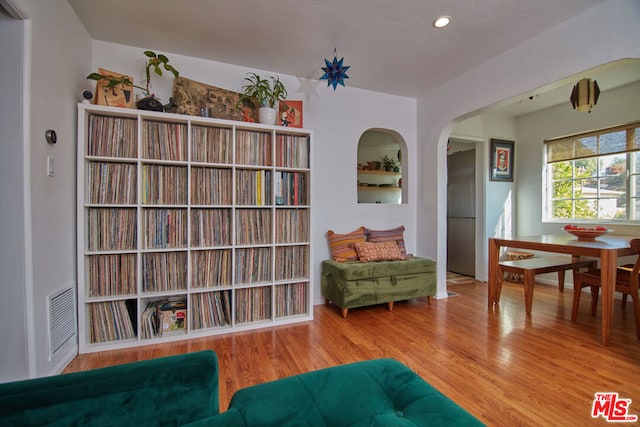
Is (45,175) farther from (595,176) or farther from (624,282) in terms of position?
(595,176)

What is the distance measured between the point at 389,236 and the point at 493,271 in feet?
3.73

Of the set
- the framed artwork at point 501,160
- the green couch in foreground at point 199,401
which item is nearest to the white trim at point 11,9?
the green couch in foreground at point 199,401

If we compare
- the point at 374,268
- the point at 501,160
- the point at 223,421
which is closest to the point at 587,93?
the point at 501,160

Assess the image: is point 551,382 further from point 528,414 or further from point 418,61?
point 418,61

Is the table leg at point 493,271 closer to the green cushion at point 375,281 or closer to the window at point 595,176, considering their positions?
the green cushion at point 375,281

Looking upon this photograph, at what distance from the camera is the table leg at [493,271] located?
3051mm

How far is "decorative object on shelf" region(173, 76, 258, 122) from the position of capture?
2518 millimetres

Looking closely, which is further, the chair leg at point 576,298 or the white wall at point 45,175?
the chair leg at point 576,298

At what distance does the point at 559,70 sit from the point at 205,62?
119 inches

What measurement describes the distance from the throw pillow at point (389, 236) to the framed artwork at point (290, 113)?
1.46m

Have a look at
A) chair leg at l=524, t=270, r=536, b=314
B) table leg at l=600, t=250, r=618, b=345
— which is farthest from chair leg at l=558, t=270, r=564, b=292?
table leg at l=600, t=250, r=618, b=345

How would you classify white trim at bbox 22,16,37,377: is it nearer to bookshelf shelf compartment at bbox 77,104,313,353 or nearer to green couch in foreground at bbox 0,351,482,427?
bookshelf shelf compartment at bbox 77,104,313,353

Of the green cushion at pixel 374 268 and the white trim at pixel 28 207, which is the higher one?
the white trim at pixel 28 207

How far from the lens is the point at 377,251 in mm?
3123
